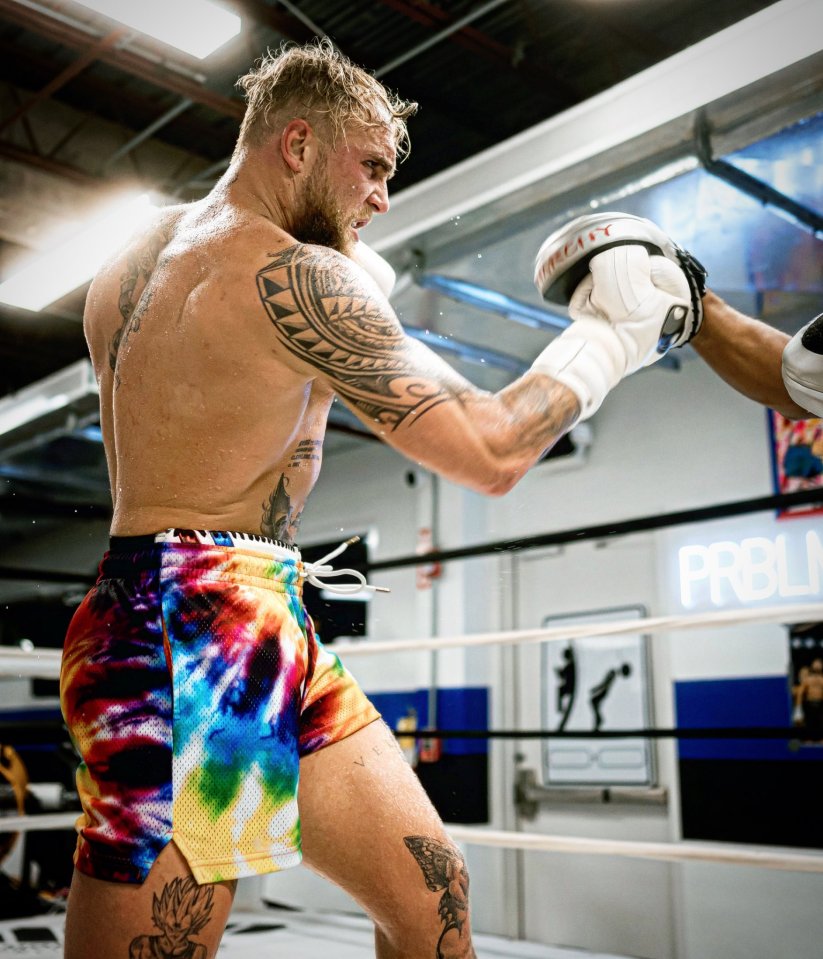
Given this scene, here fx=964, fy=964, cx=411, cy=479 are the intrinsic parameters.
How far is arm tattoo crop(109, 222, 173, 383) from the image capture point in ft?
3.56

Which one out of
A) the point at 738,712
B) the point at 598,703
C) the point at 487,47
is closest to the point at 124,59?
the point at 487,47

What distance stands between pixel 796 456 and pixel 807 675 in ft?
2.80

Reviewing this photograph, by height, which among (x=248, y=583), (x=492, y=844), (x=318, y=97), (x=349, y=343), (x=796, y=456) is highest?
(x=796, y=456)

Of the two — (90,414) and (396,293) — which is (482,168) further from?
(90,414)

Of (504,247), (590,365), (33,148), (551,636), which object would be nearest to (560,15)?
(504,247)

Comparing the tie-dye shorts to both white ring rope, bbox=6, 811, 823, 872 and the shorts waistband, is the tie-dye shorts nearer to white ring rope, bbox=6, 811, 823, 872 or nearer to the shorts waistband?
the shorts waistband

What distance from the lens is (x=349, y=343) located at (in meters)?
0.96

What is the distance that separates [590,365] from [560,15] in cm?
308

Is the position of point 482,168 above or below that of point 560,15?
below

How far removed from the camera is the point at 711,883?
12.2ft

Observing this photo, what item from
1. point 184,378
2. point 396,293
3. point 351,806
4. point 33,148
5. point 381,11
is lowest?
Answer: point 351,806

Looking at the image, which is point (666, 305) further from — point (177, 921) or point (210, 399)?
point (177, 921)

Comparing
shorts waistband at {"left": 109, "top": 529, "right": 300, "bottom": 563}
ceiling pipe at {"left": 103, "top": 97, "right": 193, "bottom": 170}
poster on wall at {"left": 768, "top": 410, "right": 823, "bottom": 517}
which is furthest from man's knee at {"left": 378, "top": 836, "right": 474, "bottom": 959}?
ceiling pipe at {"left": 103, "top": 97, "right": 193, "bottom": 170}

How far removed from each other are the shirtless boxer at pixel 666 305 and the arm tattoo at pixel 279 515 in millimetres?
435
